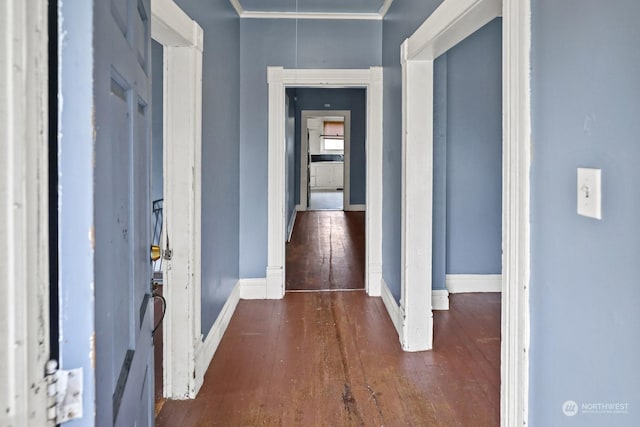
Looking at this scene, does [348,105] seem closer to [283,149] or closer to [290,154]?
[290,154]

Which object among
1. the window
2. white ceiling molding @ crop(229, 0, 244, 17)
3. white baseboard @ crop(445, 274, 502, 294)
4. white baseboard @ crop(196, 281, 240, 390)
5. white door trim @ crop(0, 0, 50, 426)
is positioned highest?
A: the window

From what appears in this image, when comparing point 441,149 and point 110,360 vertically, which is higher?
point 441,149

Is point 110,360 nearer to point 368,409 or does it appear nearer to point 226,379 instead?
point 368,409

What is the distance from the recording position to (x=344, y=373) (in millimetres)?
2688

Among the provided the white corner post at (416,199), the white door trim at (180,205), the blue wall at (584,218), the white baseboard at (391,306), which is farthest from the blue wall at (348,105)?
the blue wall at (584,218)

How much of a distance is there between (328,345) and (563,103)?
2320mm

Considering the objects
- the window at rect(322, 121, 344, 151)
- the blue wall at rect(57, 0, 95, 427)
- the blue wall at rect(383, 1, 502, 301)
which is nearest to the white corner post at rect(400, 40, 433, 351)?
the blue wall at rect(383, 1, 502, 301)

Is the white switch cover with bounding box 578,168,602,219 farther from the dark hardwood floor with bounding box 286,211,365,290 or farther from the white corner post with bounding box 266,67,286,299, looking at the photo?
the dark hardwood floor with bounding box 286,211,365,290

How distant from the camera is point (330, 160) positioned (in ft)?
56.4

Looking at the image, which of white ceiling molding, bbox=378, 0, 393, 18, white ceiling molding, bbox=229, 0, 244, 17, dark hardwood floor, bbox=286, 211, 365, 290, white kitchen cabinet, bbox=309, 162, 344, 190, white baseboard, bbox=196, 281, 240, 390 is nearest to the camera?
white baseboard, bbox=196, 281, 240, 390

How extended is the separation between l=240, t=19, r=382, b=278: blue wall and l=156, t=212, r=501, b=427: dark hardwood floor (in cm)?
86

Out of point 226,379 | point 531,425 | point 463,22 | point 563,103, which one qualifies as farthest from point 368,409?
point 463,22

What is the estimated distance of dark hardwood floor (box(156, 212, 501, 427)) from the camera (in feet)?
7.32

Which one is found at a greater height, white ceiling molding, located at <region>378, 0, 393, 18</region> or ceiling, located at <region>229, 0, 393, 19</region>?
ceiling, located at <region>229, 0, 393, 19</region>
